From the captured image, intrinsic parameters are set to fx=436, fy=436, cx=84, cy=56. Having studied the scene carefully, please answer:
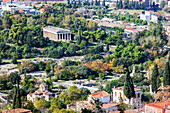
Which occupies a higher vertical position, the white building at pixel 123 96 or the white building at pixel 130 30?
the white building at pixel 130 30

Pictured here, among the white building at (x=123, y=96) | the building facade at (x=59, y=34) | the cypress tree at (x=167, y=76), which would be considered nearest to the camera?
the white building at (x=123, y=96)

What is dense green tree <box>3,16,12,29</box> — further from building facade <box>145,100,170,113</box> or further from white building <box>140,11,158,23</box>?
building facade <box>145,100,170,113</box>

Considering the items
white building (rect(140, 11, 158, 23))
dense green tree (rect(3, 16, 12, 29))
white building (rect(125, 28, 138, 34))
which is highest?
dense green tree (rect(3, 16, 12, 29))

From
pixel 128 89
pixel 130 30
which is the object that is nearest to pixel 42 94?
pixel 128 89

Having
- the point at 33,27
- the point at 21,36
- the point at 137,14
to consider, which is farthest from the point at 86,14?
the point at 21,36

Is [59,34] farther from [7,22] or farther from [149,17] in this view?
[149,17]

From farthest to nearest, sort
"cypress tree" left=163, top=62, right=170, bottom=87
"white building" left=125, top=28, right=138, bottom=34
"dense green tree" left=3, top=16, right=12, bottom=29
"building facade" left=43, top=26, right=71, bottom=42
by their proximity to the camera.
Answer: "white building" left=125, top=28, right=138, bottom=34 → "dense green tree" left=3, top=16, right=12, bottom=29 → "building facade" left=43, top=26, right=71, bottom=42 → "cypress tree" left=163, top=62, right=170, bottom=87

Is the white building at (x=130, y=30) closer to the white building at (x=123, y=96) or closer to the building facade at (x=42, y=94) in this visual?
the building facade at (x=42, y=94)

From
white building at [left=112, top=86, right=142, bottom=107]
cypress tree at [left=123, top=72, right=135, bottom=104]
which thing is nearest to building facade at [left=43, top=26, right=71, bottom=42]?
white building at [left=112, top=86, right=142, bottom=107]

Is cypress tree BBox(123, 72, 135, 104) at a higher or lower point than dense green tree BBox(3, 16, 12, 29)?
lower

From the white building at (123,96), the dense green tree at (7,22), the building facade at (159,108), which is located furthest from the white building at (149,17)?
the building facade at (159,108)

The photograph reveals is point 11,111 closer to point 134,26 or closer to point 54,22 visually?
point 54,22
